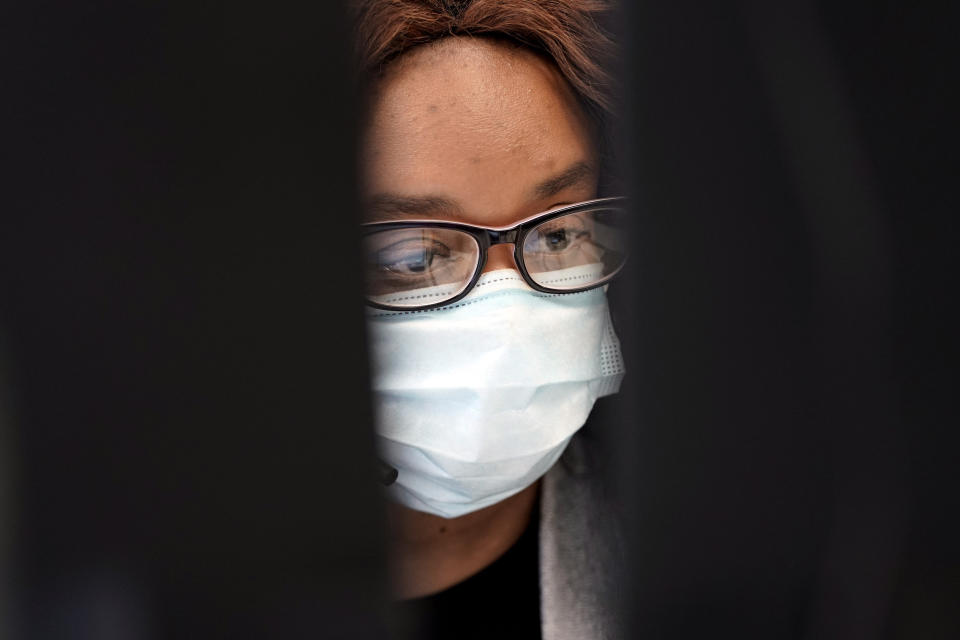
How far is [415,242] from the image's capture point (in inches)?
43.2

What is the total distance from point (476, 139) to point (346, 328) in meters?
0.61

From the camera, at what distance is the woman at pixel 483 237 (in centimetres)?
110

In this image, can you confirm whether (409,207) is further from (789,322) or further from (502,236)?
(789,322)

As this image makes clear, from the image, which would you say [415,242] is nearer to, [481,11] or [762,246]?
[481,11]

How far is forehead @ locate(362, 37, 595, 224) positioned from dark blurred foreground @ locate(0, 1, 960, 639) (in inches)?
21.1

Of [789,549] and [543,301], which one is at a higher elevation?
[543,301]

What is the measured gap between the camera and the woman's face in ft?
3.58

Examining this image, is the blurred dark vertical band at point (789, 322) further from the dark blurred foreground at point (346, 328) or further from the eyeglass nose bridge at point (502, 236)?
the eyeglass nose bridge at point (502, 236)

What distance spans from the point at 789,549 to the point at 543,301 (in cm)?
56

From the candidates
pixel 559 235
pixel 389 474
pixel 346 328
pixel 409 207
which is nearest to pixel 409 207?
pixel 409 207

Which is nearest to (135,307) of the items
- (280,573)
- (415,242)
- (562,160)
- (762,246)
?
(280,573)

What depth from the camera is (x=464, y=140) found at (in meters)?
1.09

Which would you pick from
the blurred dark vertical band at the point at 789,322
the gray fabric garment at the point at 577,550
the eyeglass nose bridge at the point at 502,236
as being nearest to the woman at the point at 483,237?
the eyeglass nose bridge at the point at 502,236

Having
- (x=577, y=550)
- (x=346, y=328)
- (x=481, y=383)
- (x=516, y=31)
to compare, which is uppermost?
(x=516, y=31)
